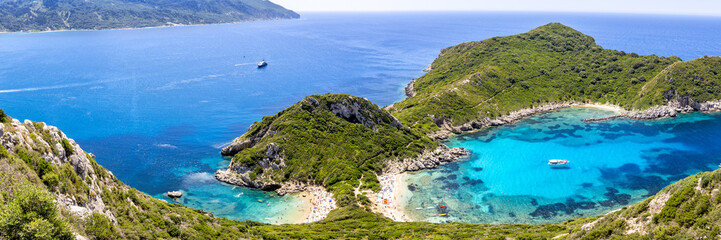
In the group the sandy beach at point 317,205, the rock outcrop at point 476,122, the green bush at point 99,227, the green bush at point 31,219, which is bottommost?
the sandy beach at point 317,205

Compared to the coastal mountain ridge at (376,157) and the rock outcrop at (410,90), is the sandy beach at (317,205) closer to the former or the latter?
the coastal mountain ridge at (376,157)

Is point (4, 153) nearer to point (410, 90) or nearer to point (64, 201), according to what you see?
point (64, 201)

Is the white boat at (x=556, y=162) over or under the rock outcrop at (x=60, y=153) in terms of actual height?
under

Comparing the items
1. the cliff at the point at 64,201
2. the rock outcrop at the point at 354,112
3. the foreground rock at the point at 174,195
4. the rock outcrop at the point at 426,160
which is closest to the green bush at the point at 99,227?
the cliff at the point at 64,201

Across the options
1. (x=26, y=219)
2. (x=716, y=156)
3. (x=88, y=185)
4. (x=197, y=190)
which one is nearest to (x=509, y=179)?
(x=716, y=156)

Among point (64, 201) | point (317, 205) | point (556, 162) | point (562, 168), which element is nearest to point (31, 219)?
point (64, 201)

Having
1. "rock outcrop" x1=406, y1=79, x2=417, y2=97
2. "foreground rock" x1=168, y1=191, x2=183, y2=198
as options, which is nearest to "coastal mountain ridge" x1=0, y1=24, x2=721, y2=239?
"rock outcrop" x1=406, y1=79, x2=417, y2=97

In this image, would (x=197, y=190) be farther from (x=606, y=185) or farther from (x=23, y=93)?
(x=23, y=93)
